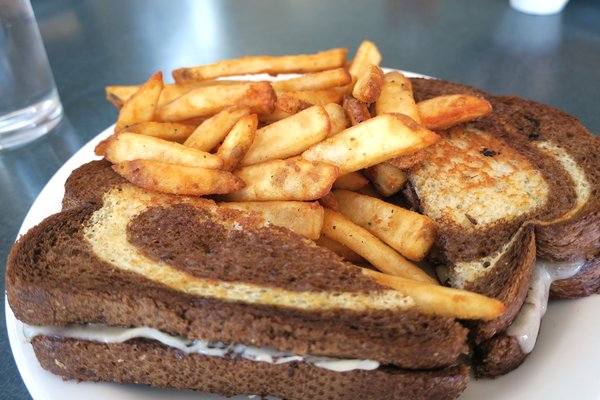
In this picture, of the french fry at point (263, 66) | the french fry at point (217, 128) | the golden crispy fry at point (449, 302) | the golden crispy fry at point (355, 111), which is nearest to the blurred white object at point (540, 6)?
the french fry at point (263, 66)

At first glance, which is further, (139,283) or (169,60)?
(169,60)

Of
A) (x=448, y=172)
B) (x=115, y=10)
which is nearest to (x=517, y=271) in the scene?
(x=448, y=172)

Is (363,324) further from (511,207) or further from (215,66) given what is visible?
(215,66)

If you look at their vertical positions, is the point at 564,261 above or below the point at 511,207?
below

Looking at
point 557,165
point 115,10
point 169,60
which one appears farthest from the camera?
point 115,10

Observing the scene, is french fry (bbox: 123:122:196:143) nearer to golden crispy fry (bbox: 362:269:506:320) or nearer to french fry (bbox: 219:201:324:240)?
french fry (bbox: 219:201:324:240)

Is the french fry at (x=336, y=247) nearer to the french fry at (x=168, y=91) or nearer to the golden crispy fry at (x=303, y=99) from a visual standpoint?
the golden crispy fry at (x=303, y=99)

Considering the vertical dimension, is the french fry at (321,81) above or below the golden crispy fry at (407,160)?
above
